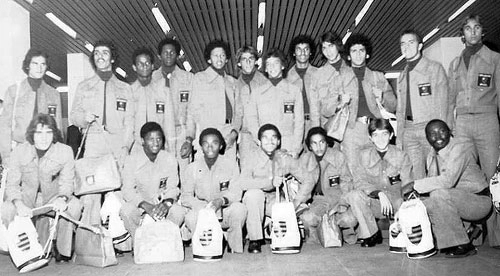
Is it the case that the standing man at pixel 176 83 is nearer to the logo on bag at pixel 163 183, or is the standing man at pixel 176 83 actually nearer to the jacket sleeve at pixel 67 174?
the logo on bag at pixel 163 183

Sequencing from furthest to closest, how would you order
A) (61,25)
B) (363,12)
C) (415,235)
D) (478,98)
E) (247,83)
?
(363,12) < (61,25) < (247,83) < (478,98) < (415,235)

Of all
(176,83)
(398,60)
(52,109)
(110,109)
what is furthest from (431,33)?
(52,109)

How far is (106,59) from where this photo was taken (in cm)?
493

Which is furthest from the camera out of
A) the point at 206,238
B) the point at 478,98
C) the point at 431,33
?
the point at 431,33

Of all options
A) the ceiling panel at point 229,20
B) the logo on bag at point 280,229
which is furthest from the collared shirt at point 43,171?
the ceiling panel at point 229,20

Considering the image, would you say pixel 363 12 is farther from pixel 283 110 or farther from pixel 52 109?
pixel 52 109

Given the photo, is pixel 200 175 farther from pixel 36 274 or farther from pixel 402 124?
pixel 402 124

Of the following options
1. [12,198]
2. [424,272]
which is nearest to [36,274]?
[12,198]

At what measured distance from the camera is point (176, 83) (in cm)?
543

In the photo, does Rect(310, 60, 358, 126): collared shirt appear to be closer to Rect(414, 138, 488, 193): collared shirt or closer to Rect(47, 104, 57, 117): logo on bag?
Rect(414, 138, 488, 193): collared shirt

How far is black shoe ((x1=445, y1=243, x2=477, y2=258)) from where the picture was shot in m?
3.73

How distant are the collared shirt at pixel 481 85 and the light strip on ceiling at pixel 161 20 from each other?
6.47 meters

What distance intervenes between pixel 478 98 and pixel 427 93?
0.48 m

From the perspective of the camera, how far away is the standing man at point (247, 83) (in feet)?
16.8
